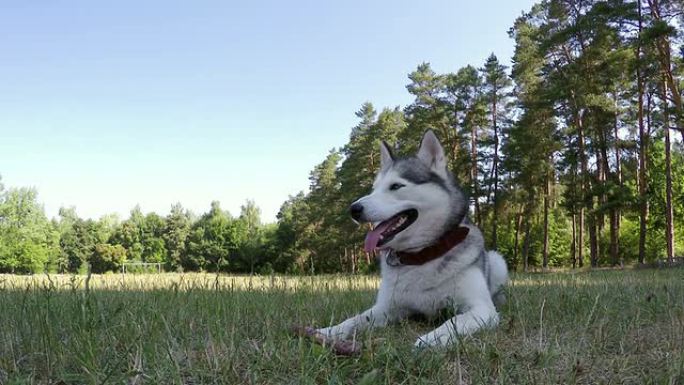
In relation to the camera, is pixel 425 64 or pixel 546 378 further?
pixel 425 64

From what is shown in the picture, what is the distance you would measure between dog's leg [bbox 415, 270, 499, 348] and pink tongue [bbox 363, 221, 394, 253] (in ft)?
2.45

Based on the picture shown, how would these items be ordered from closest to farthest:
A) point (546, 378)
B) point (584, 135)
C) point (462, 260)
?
point (546, 378), point (462, 260), point (584, 135)

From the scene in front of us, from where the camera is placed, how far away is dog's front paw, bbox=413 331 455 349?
2445 millimetres

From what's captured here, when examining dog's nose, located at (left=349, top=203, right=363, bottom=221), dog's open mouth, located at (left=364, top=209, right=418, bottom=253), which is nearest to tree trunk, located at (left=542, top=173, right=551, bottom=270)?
dog's open mouth, located at (left=364, top=209, right=418, bottom=253)

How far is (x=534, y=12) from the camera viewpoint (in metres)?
37.2

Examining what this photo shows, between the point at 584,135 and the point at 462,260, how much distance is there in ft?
106

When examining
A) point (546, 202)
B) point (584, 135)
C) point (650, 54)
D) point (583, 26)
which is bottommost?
point (546, 202)

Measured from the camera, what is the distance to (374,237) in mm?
4039

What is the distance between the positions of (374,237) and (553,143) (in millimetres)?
35222

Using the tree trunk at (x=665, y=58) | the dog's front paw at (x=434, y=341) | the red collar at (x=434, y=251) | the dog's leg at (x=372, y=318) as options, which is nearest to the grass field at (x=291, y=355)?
the dog's front paw at (x=434, y=341)

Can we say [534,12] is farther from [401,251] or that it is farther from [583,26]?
[401,251]

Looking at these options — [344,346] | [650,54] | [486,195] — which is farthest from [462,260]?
[486,195]

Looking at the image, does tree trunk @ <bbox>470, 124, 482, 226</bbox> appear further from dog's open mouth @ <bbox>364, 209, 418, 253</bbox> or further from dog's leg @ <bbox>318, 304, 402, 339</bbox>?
dog's leg @ <bbox>318, 304, 402, 339</bbox>

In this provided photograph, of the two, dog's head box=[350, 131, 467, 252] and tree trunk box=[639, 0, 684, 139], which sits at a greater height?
tree trunk box=[639, 0, 684, 139]
